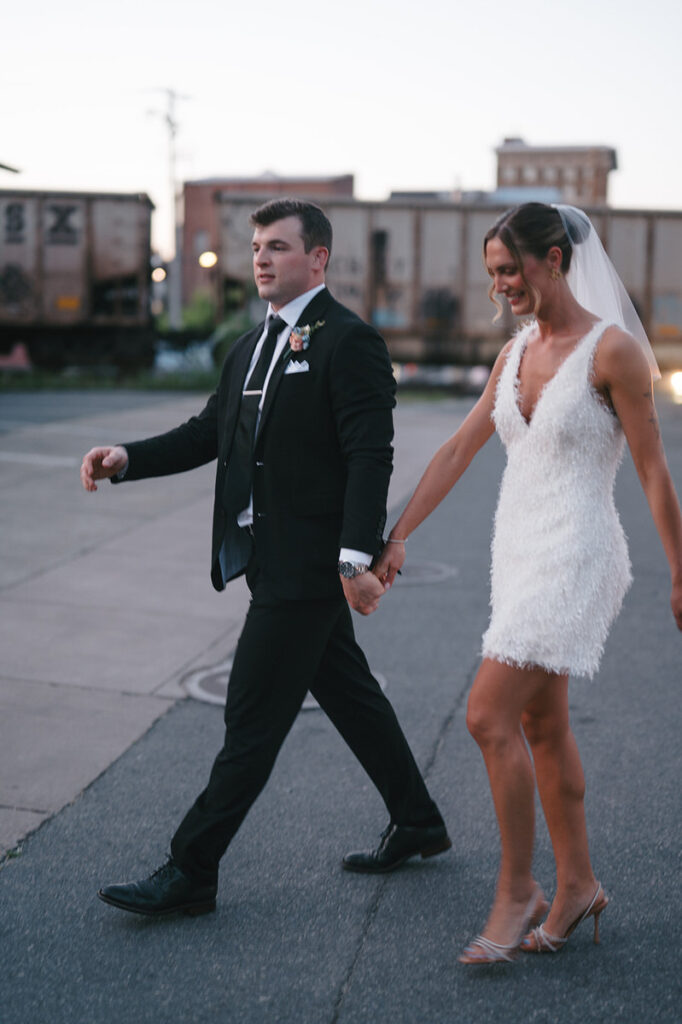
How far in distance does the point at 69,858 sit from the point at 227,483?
50.3 inches

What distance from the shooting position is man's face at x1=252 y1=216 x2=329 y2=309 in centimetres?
321

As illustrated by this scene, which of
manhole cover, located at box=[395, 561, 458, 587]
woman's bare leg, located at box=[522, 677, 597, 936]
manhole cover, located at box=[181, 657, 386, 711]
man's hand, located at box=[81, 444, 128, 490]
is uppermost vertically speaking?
man's hand, located at box=[81, 444, 128, 490]

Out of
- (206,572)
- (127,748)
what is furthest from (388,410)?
(206,572)

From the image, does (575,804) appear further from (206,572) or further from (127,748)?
(206,572)

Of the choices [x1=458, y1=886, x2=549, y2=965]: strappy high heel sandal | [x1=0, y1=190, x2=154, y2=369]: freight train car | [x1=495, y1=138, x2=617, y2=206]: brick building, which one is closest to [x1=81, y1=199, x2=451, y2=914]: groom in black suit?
[x1=458, y1=886, x2=549, y2=965]: strappy high heel sandal

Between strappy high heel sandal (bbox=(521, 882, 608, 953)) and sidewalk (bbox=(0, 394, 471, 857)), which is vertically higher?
strappy high heel sandal (bbox=(521, 882, 608, 953))

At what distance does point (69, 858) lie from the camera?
11.9 feet

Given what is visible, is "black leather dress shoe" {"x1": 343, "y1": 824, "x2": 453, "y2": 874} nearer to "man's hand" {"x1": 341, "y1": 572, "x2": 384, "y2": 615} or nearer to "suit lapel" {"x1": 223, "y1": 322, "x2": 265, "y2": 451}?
"man's hand" {"x1": 341, "y1": 572, "x2": 384, "y2": 615}

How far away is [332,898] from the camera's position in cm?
339

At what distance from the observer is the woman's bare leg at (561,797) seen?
9.99 feet

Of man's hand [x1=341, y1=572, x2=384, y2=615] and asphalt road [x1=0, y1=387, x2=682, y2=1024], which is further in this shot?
man's hand [x1=341, y1=572, x2=384, y2=615]

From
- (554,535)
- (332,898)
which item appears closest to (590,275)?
(554,535)

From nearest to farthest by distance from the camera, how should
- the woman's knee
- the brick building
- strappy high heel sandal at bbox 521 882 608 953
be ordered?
the woman's knee
strappy high heel sandal at bbox 521 882 608 953
the brick building

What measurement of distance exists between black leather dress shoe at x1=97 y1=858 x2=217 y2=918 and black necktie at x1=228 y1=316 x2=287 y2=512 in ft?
3.32
